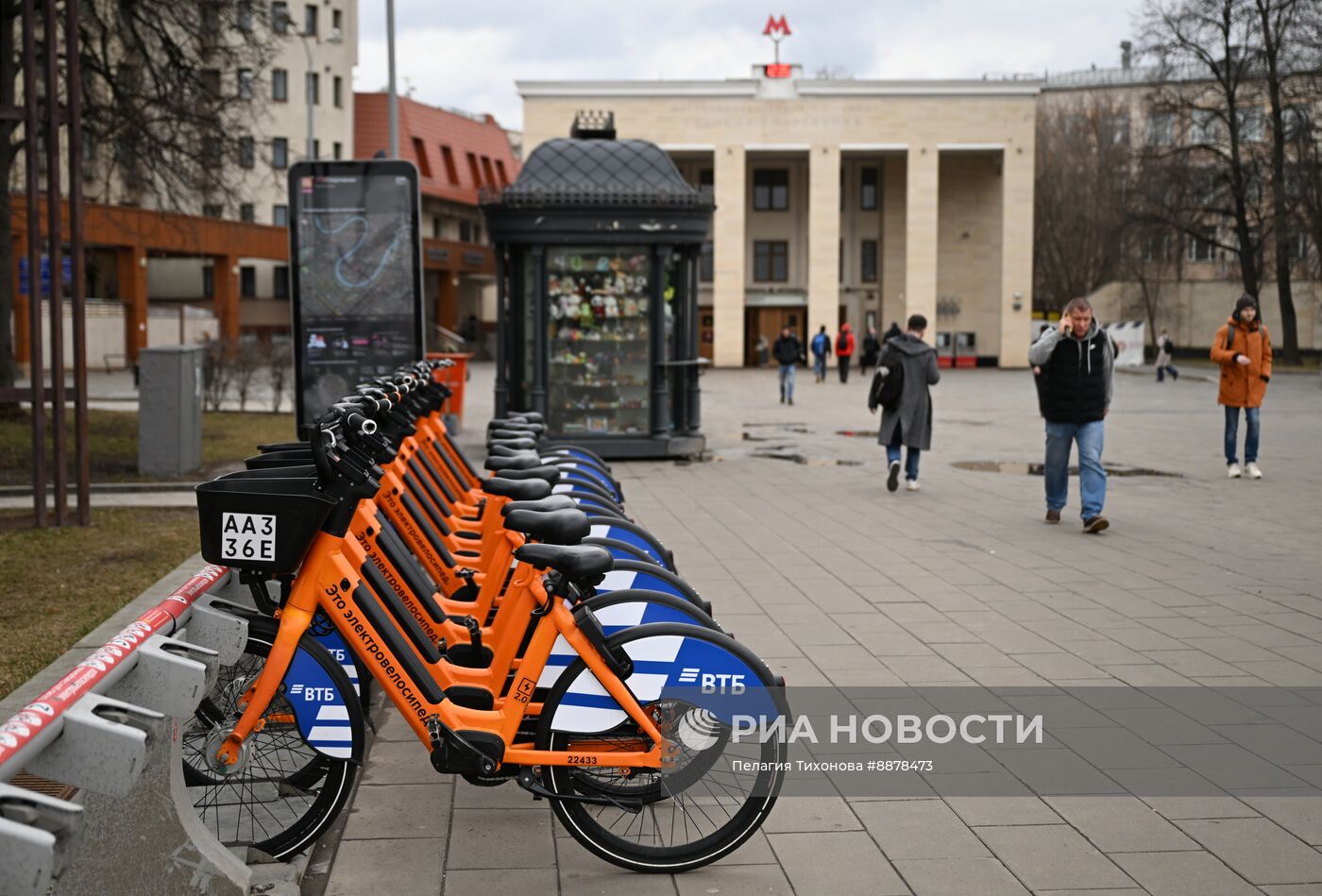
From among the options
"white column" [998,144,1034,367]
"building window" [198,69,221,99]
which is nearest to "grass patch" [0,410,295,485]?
"building window" [198,69,221,99]

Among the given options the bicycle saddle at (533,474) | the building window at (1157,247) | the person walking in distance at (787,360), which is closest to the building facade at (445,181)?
the building window at (1157,247)

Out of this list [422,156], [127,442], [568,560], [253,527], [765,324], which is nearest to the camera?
[253,527]

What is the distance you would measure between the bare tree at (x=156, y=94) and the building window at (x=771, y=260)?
42488 millimetres

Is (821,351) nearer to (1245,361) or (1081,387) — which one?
(1245,361)

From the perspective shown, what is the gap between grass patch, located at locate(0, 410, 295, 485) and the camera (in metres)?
13.7

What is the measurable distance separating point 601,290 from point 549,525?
11.9 m

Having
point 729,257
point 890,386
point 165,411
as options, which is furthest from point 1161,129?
point 165,411

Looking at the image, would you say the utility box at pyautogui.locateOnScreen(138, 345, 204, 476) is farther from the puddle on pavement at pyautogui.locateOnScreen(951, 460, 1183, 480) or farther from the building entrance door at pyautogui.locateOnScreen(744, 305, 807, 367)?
the building entrance door at pyautogui.locateOnScreen(744, 305, 807, 367)

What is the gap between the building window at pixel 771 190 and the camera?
196 ft

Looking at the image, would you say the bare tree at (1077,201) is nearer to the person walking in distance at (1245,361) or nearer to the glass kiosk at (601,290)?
the glass kiosk at (601,290)

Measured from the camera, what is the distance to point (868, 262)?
60562 millimetres

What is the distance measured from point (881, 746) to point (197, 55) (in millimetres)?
14784

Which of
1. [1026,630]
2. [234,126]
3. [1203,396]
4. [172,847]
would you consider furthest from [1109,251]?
[172,847]

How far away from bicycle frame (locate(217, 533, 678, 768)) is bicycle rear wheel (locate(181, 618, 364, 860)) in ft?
0.16
